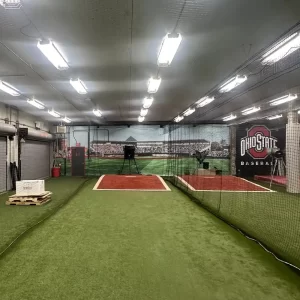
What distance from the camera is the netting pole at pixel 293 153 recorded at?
9.41 meters

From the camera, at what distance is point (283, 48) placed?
14.3 feet

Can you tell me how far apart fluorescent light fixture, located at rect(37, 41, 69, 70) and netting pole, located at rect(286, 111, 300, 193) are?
343 inches

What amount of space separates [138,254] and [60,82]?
17.6 ft

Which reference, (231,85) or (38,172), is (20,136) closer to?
(38,172)

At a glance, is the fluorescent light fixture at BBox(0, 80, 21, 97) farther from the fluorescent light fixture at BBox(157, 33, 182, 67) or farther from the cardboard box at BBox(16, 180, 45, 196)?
→ the fluorescent light fixture at BBox(157, 33, 182, 67)

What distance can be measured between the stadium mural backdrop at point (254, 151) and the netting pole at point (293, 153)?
4.59 meters

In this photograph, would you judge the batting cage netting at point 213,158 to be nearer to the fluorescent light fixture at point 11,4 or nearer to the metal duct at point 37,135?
the metal duct at point 37,135

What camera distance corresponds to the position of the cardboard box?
723cm

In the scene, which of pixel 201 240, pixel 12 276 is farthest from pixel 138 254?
pixel 12 276

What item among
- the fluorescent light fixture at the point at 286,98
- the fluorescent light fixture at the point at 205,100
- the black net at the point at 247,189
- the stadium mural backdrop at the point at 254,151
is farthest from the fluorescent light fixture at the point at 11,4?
the stadium mural backdrop at the point at 254,151

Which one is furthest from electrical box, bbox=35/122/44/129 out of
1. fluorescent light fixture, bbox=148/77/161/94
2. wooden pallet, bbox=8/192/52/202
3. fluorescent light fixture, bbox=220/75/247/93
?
fluorescent light fixture, bbox=220/75/247/93

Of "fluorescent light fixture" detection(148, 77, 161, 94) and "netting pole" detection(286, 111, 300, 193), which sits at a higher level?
"fluorescent light fixture" detection(148, 77, 161, 94)

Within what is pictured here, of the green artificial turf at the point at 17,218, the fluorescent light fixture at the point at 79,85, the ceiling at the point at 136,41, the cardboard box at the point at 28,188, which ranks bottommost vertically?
the green artificial turf at the point at 17,218

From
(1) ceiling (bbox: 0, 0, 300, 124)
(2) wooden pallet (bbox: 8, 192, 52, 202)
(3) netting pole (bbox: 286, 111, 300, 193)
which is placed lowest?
(2) wooden pallet (bbox: 8, 192, 52, 202)
